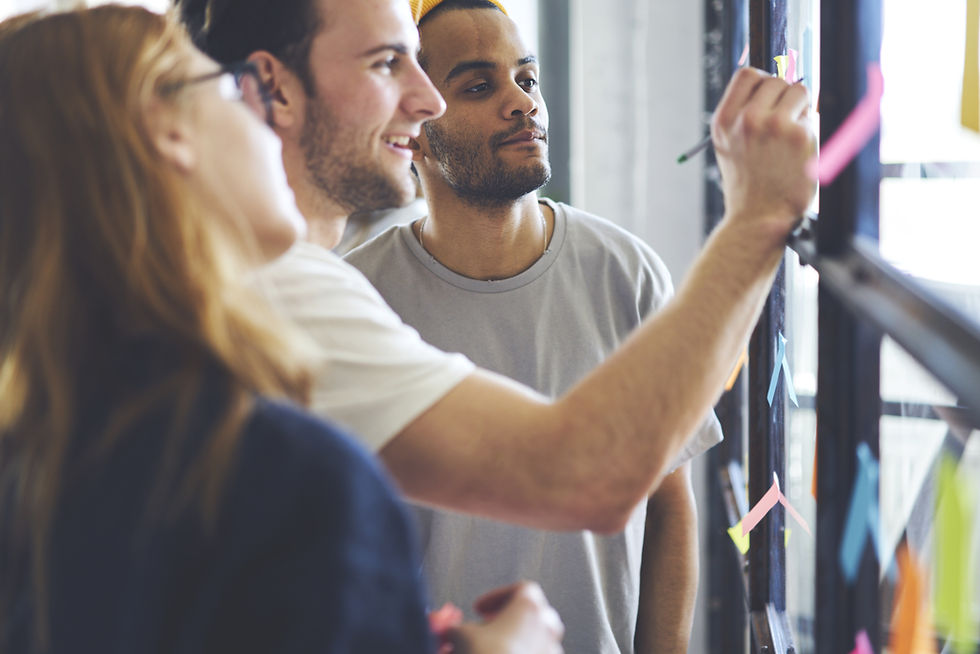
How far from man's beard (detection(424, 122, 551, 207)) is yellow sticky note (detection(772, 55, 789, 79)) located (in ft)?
1.34

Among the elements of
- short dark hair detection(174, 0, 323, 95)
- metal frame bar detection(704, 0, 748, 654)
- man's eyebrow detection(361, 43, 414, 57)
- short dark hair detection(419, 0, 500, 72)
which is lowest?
metal frame bar detection(704, 0, 748, 654)

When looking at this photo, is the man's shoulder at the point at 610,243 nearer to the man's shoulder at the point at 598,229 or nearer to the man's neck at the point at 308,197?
the man's shoulder at the point at 598,229

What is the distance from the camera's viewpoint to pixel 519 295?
1.31 meters

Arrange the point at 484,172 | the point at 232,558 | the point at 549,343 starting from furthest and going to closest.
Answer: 1. the point at 484,172
2. the point at 549,343
3. the point at 232,558

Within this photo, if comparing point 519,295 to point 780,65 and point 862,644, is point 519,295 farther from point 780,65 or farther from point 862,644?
point 862,644

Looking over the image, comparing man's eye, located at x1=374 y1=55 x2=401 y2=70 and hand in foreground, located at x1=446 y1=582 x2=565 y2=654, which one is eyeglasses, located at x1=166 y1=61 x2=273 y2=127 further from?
hand in foreground, located at x1=446 y1=582 x2=565 y2=654

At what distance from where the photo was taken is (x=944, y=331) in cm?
46

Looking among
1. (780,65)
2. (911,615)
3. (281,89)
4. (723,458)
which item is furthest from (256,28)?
(723,458)

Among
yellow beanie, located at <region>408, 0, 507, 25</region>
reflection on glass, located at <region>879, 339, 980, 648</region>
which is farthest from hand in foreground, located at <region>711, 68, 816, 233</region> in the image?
yellow beanie, located at <region>408, 0, 507, 25</region>

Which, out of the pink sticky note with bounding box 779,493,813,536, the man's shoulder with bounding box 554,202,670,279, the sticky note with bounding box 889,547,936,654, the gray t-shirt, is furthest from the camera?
the man's shoulder with bounding box 554,202,670,279

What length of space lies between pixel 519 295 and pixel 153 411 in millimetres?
849

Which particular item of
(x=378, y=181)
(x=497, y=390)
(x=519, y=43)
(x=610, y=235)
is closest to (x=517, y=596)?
(x=497, y=390)

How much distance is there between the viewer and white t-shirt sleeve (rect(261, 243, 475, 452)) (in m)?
0.75

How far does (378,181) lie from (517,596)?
584mm
